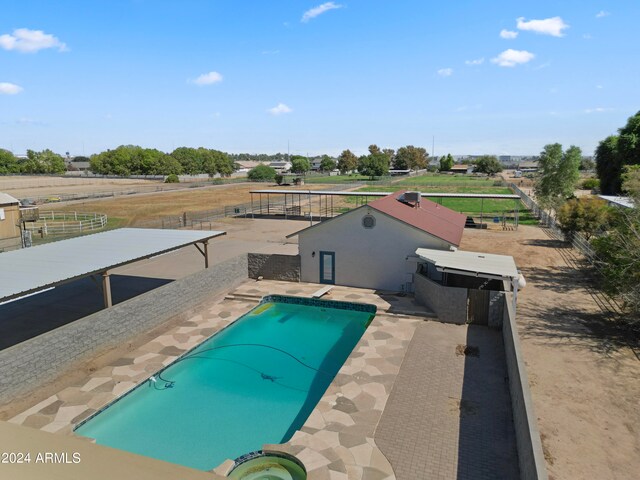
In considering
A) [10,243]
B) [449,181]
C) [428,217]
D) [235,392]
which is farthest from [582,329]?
[449,181]

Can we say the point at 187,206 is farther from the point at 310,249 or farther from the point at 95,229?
the point at 310,249

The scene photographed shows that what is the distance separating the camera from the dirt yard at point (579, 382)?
9.01 metres

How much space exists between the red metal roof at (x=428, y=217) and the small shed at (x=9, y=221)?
1081 inches

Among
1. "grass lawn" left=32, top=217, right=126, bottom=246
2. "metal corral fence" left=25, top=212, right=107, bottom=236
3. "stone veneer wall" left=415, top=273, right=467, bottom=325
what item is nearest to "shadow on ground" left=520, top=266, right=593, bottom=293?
"stone veneer wall" left=415, top=273, right=467, bottom=325

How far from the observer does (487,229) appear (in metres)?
38.8

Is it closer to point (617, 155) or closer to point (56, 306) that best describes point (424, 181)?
point (617, 155)

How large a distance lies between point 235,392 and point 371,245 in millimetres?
10489

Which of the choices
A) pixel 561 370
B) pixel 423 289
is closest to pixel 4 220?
pixel 423 289

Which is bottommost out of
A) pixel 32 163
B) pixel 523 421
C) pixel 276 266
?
pixel 523 421

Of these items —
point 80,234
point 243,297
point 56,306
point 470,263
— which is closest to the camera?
point 470,263

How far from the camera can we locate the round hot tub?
357 inches

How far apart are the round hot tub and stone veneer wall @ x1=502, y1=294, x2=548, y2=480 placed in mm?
4387

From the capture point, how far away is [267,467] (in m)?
9.31

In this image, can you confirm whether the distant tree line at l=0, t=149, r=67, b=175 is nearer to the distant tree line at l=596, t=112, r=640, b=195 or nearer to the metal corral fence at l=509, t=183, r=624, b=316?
the metal corral fence at l=509, t=183, r=624, b=316
